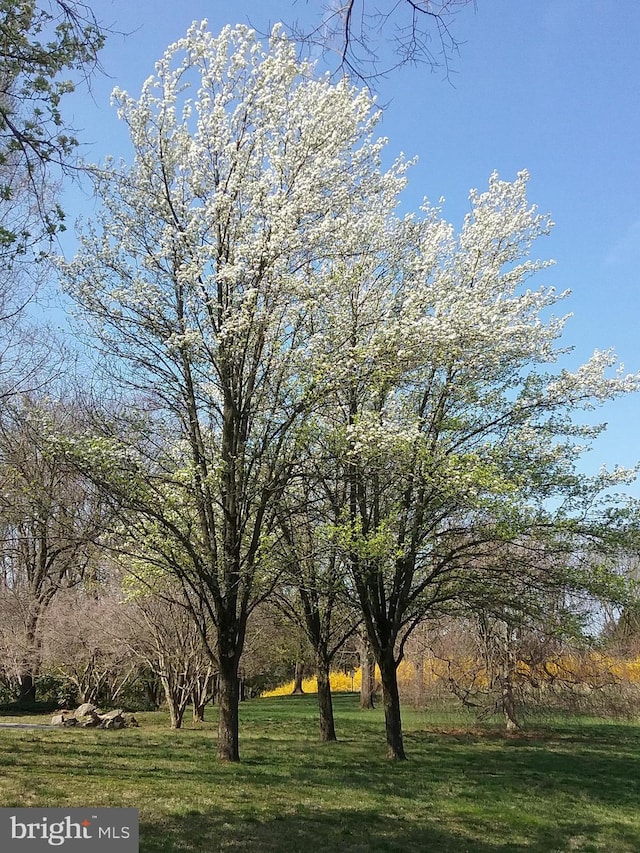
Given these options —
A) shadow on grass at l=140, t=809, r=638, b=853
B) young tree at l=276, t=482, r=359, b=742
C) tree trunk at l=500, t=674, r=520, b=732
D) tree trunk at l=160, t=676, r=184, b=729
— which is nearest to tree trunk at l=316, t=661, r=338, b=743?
Answer: young tree at l=276, t=482, r=359, b=742

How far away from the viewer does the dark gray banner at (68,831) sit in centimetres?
557

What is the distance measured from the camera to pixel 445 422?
11.9m

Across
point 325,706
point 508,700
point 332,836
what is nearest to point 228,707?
point 332,836

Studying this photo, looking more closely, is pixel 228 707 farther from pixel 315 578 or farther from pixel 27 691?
pixel 27 691

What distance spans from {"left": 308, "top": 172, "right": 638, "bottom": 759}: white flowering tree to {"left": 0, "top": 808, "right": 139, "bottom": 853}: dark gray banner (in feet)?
17.4

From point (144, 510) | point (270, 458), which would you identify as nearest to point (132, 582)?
point (144, 510)

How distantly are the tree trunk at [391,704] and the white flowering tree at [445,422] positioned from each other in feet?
0.10

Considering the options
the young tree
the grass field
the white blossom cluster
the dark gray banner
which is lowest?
the grass field

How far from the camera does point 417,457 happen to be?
1084cm

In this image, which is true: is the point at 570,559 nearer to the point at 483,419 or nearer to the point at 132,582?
the point at 483,419

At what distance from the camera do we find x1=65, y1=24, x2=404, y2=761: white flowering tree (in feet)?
36.0

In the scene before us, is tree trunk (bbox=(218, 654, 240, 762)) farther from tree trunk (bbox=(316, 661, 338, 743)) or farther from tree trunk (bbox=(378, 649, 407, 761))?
tree trunk (bbox=(316, 661, 338, 743))

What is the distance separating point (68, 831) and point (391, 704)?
8.18m

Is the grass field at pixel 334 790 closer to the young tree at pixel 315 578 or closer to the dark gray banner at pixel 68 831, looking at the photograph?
the dark gray banner at pixel 68 831
